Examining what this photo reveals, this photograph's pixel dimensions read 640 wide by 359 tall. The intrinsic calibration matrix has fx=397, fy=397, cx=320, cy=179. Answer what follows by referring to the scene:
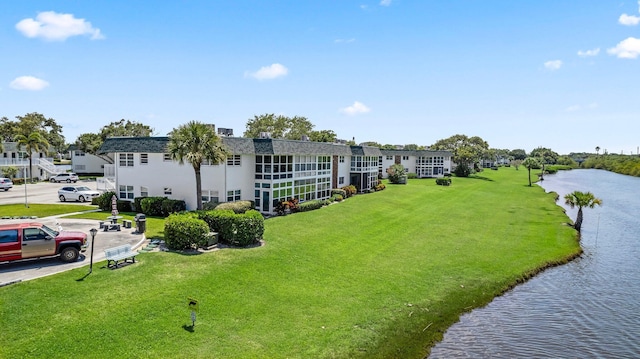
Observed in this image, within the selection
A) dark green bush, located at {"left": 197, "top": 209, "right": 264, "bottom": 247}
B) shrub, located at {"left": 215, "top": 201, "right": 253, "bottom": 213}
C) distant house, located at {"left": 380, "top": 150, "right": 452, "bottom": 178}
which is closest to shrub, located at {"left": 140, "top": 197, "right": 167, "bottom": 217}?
shrub, located at {"left": 215, "top": 201, "right": 253, "bottom": 213}

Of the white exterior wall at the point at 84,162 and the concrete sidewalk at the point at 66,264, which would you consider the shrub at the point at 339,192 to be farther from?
the white exterior wall at the point at 84,162

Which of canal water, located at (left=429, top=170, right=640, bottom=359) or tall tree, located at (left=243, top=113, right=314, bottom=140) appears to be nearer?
canal water, located at (left=429, top=170, right=640, bottom=359)

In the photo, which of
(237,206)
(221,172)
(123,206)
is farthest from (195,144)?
(123,206)

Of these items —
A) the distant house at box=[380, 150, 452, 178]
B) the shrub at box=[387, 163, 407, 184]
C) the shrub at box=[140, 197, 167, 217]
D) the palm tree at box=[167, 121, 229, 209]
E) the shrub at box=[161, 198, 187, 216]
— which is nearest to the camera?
the palm tree at box=[167, 121, 229, 209]

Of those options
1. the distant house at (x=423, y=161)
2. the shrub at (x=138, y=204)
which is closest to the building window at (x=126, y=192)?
the shrub at (x=138, y=204)

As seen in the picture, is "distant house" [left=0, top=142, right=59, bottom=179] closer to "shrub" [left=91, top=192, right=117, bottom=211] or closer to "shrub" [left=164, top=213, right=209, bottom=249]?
"shrub" [left=91, top=192, right=117, bottom=211]
